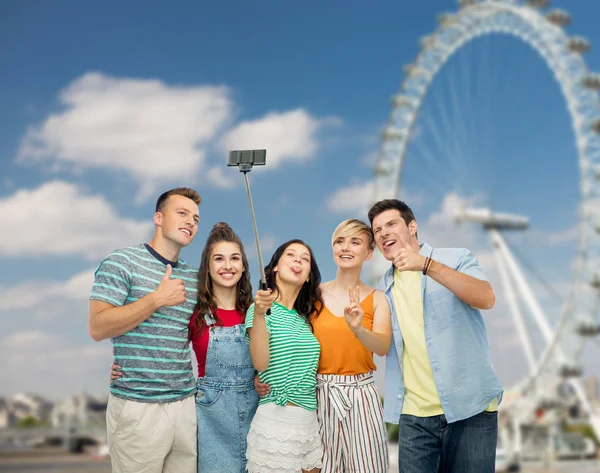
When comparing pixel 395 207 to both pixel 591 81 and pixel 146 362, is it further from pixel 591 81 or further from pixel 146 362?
pixel 591 81

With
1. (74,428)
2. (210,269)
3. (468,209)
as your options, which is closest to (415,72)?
Answer: (468,209)

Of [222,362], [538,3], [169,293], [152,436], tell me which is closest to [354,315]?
[222,362]

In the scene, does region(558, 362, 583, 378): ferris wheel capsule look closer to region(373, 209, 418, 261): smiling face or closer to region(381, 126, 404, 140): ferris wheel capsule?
region(381, 126, 404, 140): ferris wheel capsule

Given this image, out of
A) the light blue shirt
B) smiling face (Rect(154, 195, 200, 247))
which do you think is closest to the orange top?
the light blue shirt

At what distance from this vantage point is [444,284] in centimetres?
360

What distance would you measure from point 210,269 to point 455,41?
20739mm

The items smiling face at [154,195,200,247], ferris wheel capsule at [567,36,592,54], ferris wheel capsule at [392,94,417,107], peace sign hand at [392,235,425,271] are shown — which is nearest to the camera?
peace sign hand at [392,235,425,271]

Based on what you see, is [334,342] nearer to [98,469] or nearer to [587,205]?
[587,205]

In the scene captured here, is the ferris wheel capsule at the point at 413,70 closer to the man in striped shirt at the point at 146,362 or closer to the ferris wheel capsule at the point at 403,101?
the ferris wheel capsule at the point at 403,101

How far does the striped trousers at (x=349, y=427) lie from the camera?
12.6 feet

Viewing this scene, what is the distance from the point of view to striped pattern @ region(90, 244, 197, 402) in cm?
387

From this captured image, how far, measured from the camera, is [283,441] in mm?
3748

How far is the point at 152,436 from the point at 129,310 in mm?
640

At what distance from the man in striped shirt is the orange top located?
2.25 feet
